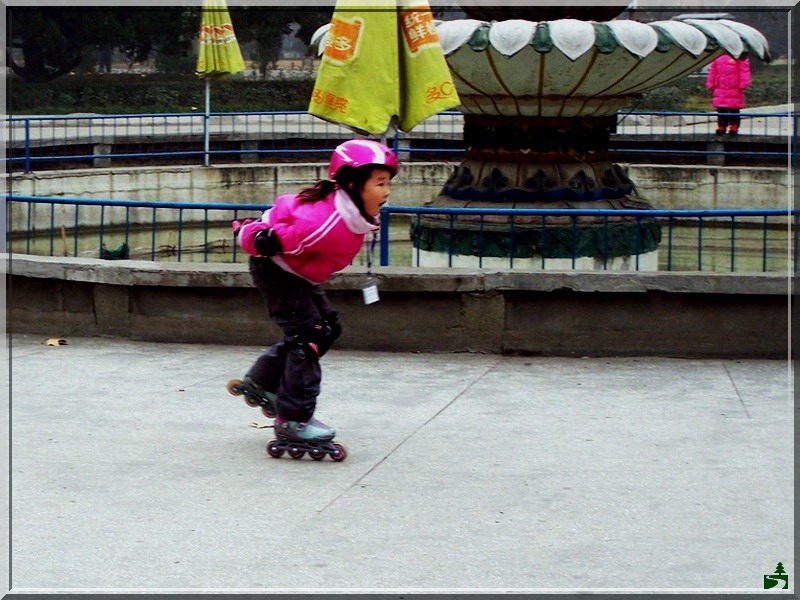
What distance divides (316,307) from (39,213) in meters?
10.0

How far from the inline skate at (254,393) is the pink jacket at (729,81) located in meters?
16.4

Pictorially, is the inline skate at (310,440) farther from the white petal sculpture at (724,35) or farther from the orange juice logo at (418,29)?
the white petal sculpture at (724,35)

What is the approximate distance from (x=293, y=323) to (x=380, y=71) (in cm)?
265

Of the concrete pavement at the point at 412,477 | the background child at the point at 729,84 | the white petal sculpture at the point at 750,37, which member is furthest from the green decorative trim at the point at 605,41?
the background child at the point at 729,84

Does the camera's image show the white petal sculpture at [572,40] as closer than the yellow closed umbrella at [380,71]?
No

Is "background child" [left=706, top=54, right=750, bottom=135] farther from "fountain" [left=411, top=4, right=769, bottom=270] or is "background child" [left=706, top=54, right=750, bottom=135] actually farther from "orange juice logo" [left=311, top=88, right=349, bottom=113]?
"orange juice logo" [left=311, top=88, right=349, bottom=113]

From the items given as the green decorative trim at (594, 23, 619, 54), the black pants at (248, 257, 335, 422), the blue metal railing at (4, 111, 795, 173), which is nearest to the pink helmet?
the black pants at (248, 257, 335, 422)

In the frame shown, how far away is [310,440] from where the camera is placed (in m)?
5.81

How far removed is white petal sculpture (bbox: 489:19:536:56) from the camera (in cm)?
955

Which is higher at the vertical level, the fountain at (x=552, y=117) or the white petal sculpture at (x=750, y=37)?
the white petal sculpture at (x=750, y=37)

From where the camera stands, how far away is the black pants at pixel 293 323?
5812 mm

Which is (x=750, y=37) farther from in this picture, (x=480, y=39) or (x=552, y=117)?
(x=480, y=39)

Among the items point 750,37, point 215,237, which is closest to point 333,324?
point 750,37

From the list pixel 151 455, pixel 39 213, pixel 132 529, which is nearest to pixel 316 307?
pixel 151 455
